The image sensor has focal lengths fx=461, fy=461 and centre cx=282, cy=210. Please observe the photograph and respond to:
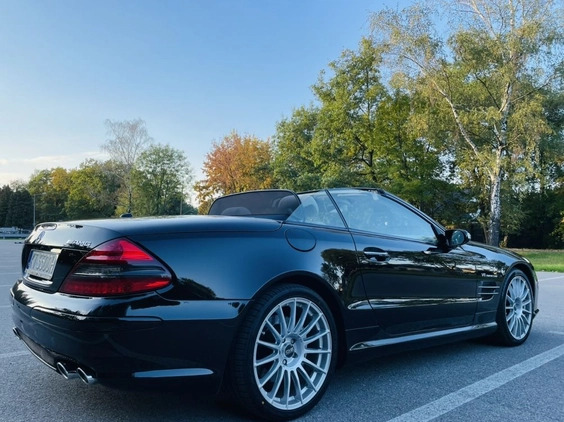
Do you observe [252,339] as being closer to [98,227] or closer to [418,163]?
[98,227]

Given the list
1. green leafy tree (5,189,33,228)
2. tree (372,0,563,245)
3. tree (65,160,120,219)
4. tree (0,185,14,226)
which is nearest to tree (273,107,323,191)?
tree (372,0,563,245)

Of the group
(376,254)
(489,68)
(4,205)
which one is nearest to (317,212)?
(376,254)

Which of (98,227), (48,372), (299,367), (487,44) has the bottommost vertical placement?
(48,372)

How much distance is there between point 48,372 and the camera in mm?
3217

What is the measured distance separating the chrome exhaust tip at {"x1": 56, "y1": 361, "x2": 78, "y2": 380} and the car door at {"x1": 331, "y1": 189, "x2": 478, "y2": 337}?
1.71 meters

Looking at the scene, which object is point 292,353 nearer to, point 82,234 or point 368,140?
point 82,234

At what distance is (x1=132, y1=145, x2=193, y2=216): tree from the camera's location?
49.6 metres

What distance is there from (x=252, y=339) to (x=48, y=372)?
177cm

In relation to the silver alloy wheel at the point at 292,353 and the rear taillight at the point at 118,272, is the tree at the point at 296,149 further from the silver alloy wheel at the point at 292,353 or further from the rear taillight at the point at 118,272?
the rear taillight at the point at 118,272

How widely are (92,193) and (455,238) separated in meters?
64.4

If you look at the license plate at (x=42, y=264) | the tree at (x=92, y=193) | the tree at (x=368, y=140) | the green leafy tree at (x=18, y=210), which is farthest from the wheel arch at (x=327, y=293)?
the green leafy tree at (x=18, y=210)

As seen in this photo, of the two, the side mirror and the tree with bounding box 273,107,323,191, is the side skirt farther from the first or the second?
the tree with bounding box 273,107,323,191

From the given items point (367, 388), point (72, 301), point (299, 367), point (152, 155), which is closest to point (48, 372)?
point (72, 301)

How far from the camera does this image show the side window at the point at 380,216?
3.31 meters
